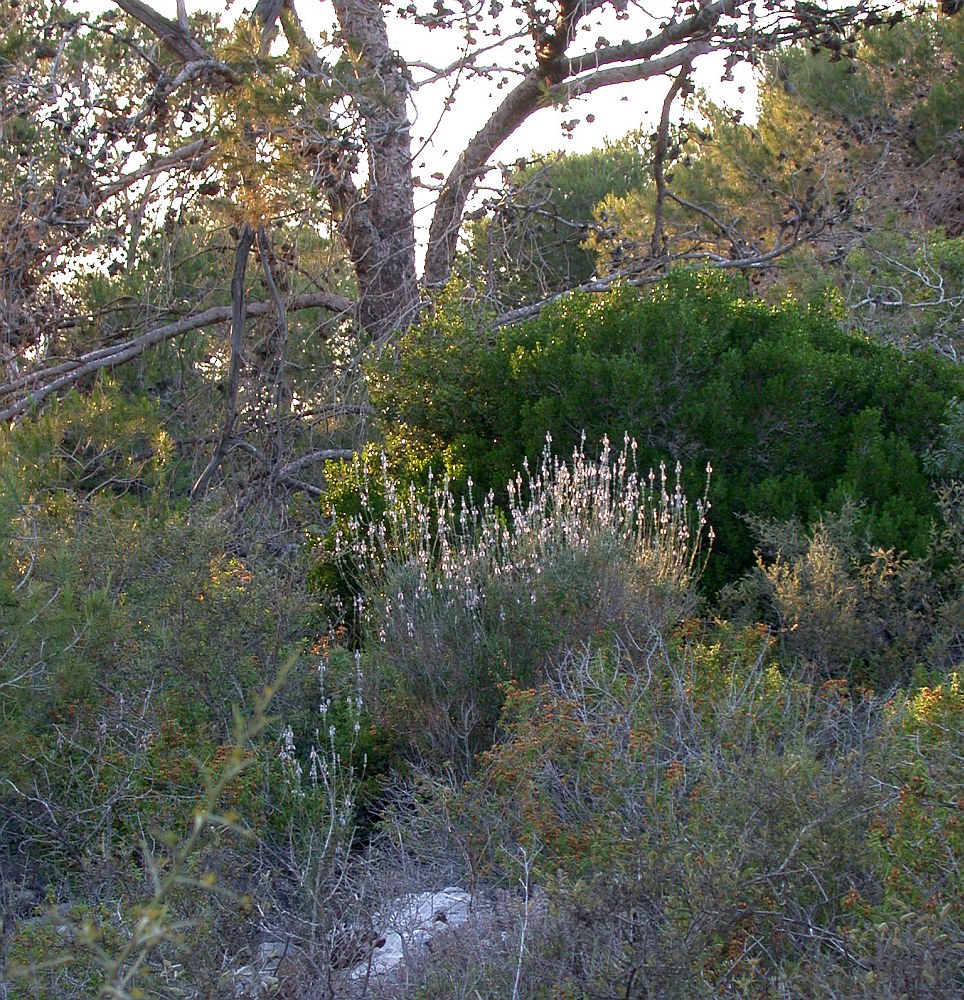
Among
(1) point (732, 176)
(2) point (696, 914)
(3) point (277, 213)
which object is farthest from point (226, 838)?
(1) point (732, 176)

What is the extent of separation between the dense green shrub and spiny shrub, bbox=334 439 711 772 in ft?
2.51

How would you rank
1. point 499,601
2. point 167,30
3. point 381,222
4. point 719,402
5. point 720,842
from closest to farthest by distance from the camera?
point 720,842
point 499,601
point 719,402
point 167,30
point 381,222

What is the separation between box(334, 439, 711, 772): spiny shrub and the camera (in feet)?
17.2

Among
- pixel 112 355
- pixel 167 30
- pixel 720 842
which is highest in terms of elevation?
pixel 167 30

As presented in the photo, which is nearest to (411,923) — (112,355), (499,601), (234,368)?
(499,601)

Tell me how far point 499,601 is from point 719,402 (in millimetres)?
2346

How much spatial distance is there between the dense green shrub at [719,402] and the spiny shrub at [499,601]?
0.76 m

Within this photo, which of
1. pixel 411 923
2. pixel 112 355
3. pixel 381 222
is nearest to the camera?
pixel 411 923

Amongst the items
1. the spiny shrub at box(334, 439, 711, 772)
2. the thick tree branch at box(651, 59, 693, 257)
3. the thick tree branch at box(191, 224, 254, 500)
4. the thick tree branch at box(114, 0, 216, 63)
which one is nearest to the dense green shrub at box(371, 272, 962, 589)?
the spiny shrub at box(334, 439, 711, 772)

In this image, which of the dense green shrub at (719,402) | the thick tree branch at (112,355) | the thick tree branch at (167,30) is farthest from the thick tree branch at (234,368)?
the dense green shrub at (719,402)

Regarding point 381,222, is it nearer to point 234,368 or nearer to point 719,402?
point 234,368

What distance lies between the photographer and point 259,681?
527 cm

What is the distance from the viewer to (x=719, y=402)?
289 inches

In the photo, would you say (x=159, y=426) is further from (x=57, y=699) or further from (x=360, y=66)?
(x=57, y=699)
